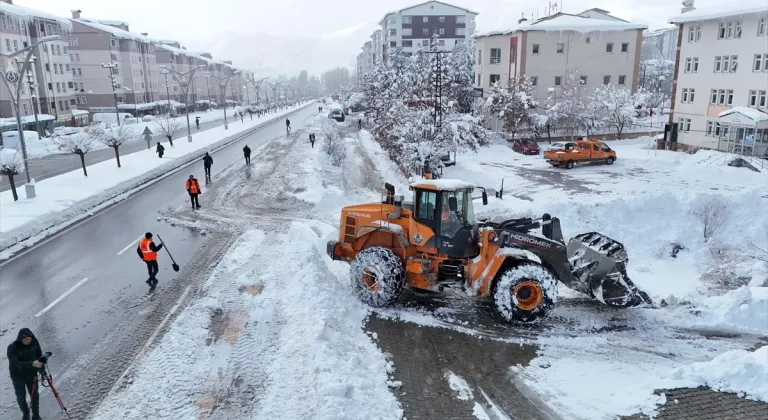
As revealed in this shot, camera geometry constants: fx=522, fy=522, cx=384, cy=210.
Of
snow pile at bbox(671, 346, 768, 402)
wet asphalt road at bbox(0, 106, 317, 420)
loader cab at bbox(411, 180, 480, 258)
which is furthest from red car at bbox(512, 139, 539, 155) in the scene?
snow pile at bbox(671, 346, 768, 402)

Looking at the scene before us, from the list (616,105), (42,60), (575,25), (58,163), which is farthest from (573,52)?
(42,60)

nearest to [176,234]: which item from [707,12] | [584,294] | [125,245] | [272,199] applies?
[125,245]

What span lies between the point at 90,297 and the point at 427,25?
98.9 meters

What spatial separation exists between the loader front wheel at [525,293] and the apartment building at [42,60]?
59.8 metres

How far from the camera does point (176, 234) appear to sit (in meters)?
17.0

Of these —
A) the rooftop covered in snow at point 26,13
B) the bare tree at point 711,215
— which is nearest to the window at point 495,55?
the bare tree at point 711,215

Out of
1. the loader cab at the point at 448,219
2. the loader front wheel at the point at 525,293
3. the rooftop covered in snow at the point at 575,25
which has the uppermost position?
the rooftop covered in snow at the point at 575,25

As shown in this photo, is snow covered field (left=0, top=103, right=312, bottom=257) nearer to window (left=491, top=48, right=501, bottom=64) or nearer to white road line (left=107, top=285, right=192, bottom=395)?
white road line (left=107, top=285, right=192, bottom=395)

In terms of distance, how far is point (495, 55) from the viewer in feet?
171

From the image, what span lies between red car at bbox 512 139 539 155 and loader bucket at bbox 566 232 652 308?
2944 cm

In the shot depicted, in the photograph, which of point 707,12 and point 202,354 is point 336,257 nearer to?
point 202,354

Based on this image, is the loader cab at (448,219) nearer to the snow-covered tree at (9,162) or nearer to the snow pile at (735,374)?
the snow pile at (735,374)

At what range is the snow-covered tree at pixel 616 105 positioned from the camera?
144ft

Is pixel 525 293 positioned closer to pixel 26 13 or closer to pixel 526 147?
pixel 526 147
